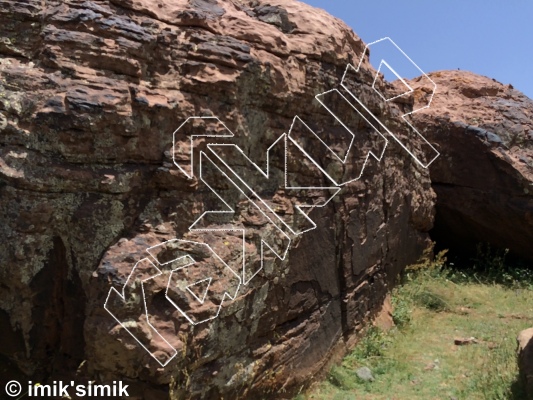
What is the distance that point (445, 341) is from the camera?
533cm

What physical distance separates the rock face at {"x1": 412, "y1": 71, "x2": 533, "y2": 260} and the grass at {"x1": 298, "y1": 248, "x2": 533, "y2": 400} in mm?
476

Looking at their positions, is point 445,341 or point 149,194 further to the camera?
point 445,341

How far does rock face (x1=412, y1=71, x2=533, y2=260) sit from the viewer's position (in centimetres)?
732

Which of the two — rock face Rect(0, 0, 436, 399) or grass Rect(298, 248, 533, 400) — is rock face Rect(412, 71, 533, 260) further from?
rock face Rect(0, 0, 436, 399)

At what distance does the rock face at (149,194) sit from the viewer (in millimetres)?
3182

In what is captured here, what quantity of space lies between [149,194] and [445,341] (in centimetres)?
321

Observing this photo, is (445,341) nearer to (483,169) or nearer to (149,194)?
(483,169)

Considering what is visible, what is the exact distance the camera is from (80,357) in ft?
10.6

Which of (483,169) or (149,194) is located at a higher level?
(483,169)

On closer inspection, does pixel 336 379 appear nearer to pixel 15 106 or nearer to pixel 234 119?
pixel 234 119

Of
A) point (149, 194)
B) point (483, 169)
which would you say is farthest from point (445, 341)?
point (149, 194)

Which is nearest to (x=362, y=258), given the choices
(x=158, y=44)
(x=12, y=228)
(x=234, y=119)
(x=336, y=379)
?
(x=336, y=379)

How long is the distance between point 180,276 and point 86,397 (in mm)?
797

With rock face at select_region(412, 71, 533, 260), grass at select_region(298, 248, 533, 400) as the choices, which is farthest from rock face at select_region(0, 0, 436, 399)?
rock face at select_region(412, 71, 533, 260)
